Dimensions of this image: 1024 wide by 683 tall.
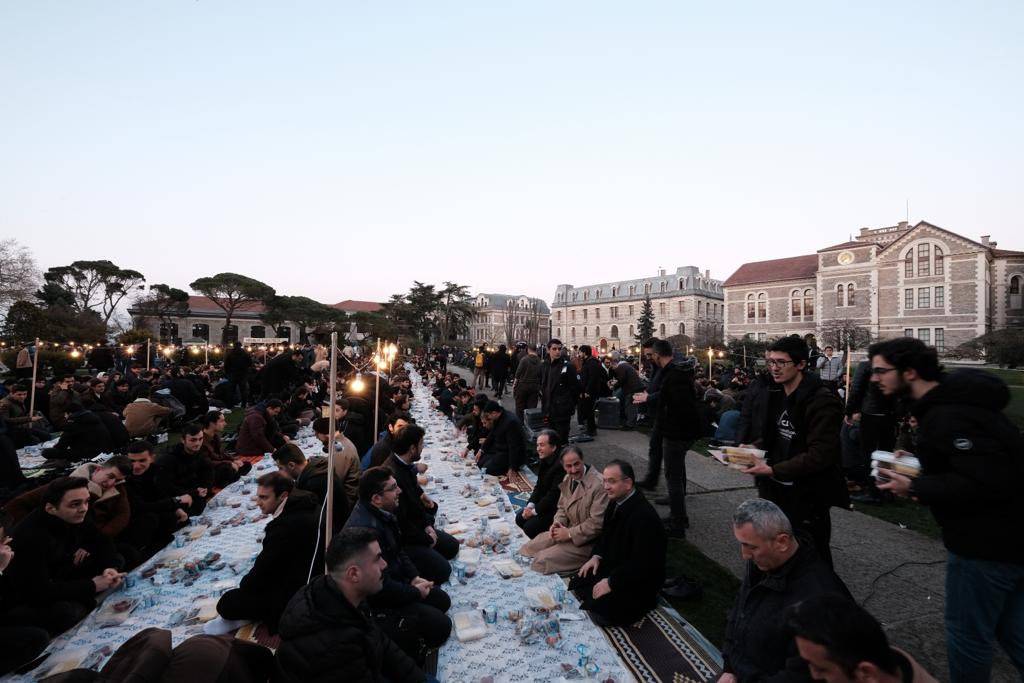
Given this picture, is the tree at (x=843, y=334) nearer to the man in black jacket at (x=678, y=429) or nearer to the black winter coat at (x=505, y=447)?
the black winter coat at (x=505, y=447)

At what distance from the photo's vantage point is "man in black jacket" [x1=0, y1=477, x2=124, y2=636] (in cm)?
348

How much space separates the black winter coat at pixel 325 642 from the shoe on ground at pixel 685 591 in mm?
2500

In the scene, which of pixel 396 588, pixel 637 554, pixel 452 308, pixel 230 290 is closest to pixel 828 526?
pixel 637 554

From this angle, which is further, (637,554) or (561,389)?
(561,389)

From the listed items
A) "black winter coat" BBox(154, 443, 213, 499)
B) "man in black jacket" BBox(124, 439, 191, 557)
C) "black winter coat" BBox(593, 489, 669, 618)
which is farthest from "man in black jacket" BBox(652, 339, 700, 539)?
"black winter coat" BBox(154, 443, 213, 499)

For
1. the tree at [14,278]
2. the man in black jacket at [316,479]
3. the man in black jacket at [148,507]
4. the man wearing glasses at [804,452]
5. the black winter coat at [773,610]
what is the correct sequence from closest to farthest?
the black winter coat at [773,610], the man wearing glasses at [804,452], the man in black jacket at [316,479], the man in black jacket at [148,507], the tree at [14,278]

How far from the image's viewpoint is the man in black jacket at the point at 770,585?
2.38m

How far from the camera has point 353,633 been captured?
2279 mm

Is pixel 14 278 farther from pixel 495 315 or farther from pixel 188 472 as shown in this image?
pixel 495 315

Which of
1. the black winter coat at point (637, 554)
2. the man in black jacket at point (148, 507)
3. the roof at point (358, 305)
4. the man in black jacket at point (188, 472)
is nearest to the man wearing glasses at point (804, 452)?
the black winter coat at point (637, 554)

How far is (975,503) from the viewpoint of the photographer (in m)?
2.27

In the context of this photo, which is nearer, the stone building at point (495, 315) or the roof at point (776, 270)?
the roof at point (776, 270)

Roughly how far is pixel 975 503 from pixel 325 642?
3.08 metres

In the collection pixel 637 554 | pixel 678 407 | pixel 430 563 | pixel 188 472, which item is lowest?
pixel 430 563
